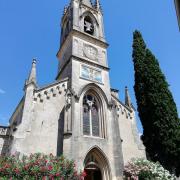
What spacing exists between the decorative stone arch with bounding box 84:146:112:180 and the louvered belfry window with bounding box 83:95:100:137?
1.63 m

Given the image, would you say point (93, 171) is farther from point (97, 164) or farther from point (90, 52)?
point (90, 52)

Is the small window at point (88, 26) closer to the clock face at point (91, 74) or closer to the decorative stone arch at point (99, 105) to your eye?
the clock face at point (91, 74)

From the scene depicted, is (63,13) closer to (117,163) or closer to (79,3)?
(79,3)

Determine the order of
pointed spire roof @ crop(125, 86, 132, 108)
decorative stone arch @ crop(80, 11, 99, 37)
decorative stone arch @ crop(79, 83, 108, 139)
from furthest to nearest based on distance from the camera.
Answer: decorative stone arch @ crop(80, 11, 99, 37) → pointed spire roof @ crop(125, 86, 132, 108) → decorative stone arch @ crop(79, 83, 108, 139)

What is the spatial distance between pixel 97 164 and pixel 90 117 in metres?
4.07

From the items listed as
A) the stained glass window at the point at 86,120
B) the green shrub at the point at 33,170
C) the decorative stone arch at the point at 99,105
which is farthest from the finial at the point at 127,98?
the green shrub at the point at 33,170

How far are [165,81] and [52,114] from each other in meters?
10.0

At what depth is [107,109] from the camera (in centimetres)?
1912

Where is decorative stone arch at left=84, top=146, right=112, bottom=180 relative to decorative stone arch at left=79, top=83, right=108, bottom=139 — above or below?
below

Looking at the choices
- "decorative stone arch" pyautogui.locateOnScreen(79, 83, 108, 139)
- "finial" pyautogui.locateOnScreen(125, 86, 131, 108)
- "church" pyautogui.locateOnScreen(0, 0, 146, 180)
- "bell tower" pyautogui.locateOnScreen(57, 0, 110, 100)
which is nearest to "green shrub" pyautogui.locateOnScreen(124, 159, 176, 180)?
"church" pyautogui.locateOnScreen(0, 0, 146, 180)

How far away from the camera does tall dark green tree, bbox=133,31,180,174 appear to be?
1445 centimetres

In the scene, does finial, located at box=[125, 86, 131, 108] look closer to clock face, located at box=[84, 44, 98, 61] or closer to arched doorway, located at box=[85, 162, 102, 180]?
clock face, located at box=[84, 44, 98, 61]

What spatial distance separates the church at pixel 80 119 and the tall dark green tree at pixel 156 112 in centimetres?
289

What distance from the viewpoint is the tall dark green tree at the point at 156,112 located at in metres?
14.5
